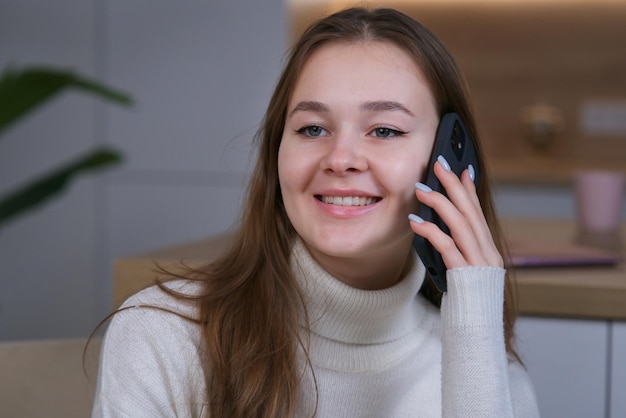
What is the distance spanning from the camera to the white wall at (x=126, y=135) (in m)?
3.08

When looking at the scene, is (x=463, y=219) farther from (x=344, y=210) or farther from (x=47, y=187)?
(x=47, y=187)

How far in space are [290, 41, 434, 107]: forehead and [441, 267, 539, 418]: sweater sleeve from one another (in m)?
0.24

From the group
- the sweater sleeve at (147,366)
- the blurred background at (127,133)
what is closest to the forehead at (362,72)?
the sweater sleeve at (147,366)

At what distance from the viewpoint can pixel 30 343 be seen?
1.17 m

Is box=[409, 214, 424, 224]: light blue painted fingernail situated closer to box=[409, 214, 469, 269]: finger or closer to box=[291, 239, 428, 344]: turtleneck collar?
box=[409, 214, 469, 269]: finger

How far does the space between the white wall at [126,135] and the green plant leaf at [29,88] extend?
1.39 m

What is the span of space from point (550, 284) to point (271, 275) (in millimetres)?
481

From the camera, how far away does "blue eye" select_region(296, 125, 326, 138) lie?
1165mm

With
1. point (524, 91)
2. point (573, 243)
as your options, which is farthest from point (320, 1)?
point (573, 243)

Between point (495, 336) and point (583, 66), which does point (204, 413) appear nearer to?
point (495, 336)

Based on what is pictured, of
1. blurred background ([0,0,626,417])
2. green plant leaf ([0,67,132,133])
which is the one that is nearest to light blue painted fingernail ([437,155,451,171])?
green plant leaf ([0,67,132,133])

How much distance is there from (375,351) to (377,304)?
78 millimetres

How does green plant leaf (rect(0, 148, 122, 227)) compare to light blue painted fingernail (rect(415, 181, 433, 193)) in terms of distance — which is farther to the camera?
green plant leaf (rect(0, 148, 122, 227))

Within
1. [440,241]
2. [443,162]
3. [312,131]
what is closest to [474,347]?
[440,241]
